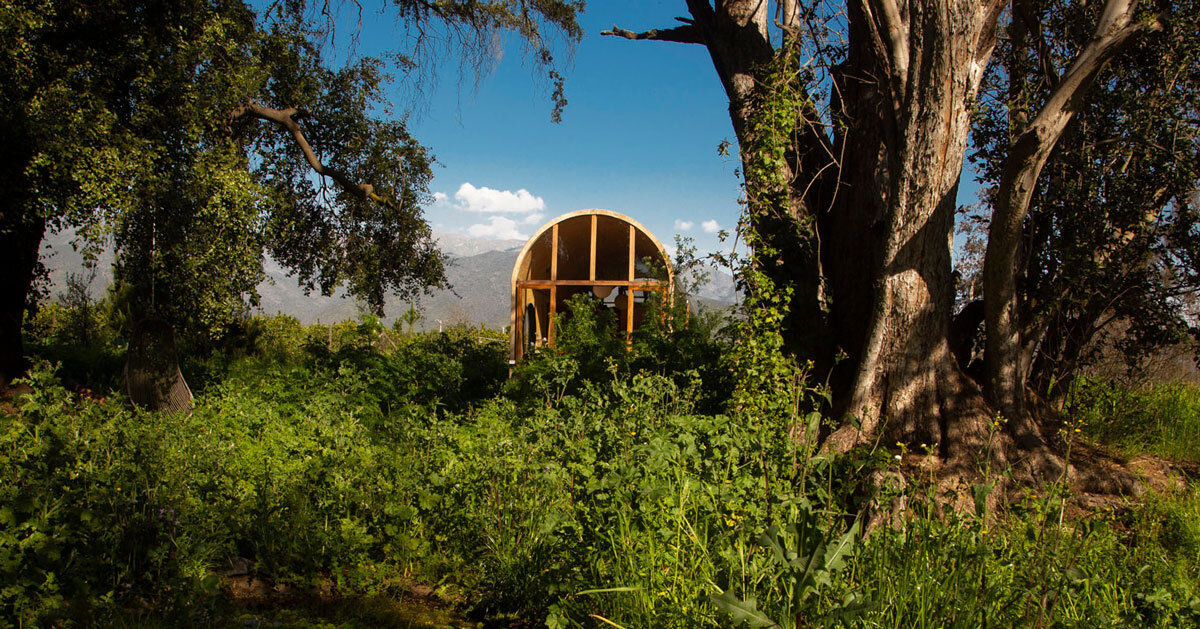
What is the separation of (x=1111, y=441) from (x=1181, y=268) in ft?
5.66

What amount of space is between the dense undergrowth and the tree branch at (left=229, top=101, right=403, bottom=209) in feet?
20.3

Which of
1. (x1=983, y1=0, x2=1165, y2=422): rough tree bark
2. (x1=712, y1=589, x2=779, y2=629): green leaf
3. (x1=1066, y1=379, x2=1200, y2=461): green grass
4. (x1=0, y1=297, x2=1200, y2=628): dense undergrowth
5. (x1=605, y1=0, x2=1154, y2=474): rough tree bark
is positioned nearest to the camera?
(x1=712, y1=589, x2=779, y2=629): green leaf

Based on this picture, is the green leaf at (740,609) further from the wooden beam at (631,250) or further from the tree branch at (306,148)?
the wooden beam at (631,250)

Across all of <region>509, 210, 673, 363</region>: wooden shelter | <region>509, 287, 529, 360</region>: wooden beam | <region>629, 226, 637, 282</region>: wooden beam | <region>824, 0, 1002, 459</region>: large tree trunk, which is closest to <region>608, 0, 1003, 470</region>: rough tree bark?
<region>824, 0, 1002, 459</region>: large tree trunk

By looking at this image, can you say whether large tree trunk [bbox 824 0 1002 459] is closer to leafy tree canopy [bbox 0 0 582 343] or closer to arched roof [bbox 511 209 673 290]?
leafy tree canopy [bbox 0 0 582 343]

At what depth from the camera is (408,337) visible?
13094 millimetres

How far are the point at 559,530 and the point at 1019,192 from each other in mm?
4062

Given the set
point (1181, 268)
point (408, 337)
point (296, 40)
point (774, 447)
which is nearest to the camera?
point (774, 447)

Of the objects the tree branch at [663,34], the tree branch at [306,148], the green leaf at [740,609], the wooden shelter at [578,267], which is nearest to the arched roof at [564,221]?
the wooden shelter at [578,267]

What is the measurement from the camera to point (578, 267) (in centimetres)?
2195

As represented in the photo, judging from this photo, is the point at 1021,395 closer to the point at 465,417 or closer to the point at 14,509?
the point at 465,417

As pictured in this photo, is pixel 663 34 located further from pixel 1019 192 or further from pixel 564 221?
pixel 564 221

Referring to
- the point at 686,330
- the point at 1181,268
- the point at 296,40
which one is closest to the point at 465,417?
the point at 686,330

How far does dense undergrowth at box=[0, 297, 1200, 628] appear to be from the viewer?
210 cm
